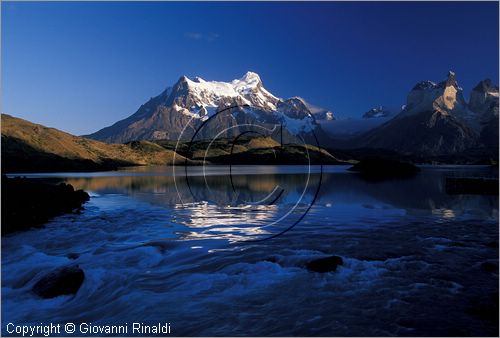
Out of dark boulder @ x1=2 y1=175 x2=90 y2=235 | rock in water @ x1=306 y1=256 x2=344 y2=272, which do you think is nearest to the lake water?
rock in water @ x1=306 y1=256 x2=344 y2=272

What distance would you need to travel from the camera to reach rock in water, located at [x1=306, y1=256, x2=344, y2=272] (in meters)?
26.7

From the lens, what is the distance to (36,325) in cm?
1961

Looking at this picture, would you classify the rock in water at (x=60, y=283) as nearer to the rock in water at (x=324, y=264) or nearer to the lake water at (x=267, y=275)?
the lake water at (x=267, y=275)

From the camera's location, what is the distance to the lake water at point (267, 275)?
64.1ft

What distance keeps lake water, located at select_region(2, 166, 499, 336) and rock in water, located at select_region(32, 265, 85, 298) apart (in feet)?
1.91

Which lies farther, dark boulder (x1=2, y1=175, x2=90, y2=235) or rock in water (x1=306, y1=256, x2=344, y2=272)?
dark boulder (x1=2, y1=175, x2=90, y2=235)

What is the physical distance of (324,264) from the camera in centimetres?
2714

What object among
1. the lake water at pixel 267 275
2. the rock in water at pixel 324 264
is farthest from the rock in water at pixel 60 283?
the rock in water at pixel 324 264

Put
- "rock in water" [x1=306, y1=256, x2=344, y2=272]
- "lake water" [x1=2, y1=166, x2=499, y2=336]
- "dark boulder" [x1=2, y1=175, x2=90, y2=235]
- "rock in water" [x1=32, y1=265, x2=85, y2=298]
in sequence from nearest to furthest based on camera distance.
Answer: "lake water" [x1=2, y1=166, x2=499, y2=336]
"rock in water" [x1=32, y1=265, x2=85, y2=298]
"rock in water" [x1=306, y1=256, x2=344, y2=272]
"dark boulder" [x1=2, y1=175, x2=90, y2=235]

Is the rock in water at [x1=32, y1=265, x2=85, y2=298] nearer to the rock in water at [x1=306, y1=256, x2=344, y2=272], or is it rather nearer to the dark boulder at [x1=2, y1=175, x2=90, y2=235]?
the rock in water at [x1=306, y1=256, x2=344, y2=272]

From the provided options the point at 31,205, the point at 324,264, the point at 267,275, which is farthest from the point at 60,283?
the point at 31,205

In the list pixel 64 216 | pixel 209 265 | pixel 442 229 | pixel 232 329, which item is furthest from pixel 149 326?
pixel 64 216

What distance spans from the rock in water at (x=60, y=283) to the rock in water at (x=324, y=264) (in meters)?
15.4

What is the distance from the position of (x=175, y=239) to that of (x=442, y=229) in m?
29.4
